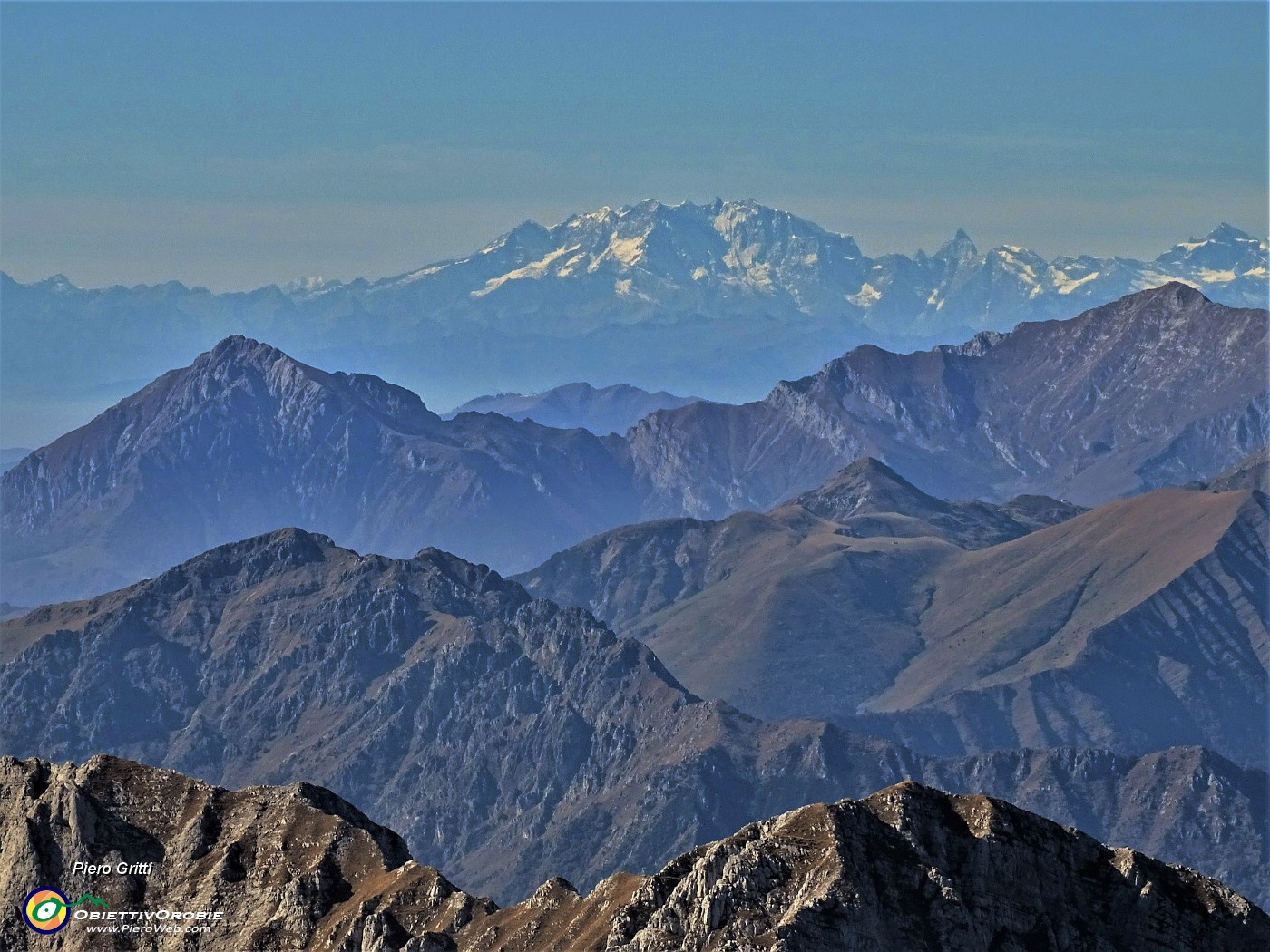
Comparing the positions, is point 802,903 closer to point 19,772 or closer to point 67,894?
point 67,894

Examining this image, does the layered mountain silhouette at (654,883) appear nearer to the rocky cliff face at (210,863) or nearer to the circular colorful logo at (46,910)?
the rocky cliff face at (210,863)

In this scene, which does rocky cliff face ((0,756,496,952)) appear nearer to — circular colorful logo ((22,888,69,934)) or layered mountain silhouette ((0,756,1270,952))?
layered mountain silhouette ((0,756,1270,952))

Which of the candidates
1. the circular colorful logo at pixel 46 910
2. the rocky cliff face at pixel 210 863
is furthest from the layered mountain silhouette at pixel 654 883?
the circular colorful logo at pixel 46 910

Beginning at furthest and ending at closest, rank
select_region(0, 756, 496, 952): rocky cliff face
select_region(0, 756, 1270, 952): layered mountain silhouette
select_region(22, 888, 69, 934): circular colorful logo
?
select_region(22, 888, 69, 934): circular colorful logo, select_region(0, 756, 496, 952): rocky cliff face, select_region(0, 756, 1270, 952): layered mountain silhouette

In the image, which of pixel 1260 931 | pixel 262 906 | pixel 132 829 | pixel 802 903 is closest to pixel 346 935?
pixel 262 906

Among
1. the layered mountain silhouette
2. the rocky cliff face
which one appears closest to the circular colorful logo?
the rocky cliff face

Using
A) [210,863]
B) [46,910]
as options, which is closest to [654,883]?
[210,863]

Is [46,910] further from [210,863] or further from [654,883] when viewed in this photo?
[654,883]
